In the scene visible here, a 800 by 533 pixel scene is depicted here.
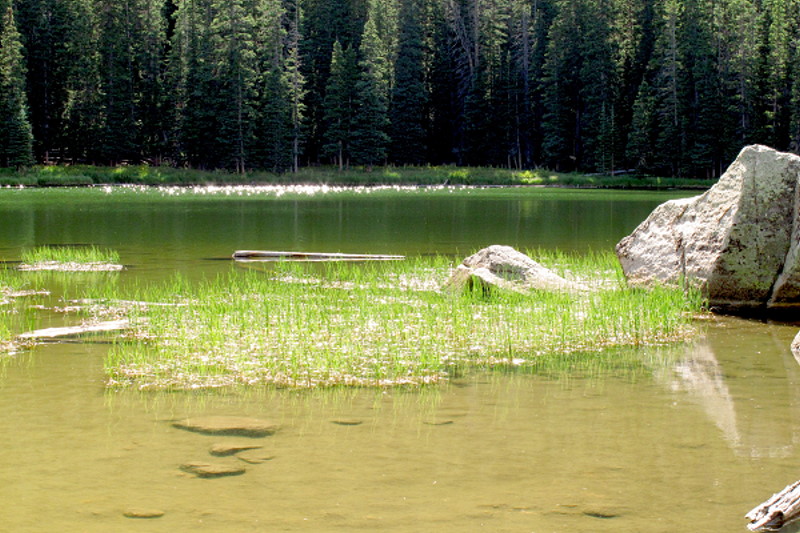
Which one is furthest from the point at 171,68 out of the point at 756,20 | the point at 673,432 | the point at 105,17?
the point at 673,432

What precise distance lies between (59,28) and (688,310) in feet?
236

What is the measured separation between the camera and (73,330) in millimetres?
10430

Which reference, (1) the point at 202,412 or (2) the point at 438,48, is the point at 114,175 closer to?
(2) the point at 438,48

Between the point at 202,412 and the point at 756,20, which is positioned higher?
the point at 756,20

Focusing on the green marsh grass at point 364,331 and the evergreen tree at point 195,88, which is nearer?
the green marsh grass at point 364,331

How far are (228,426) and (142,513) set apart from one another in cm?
A: 167

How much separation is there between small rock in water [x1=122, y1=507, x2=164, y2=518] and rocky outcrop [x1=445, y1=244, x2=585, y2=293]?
7887 millimetres

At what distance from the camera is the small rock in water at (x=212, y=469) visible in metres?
5.76

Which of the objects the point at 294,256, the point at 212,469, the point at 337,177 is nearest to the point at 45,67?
the point at 337,177

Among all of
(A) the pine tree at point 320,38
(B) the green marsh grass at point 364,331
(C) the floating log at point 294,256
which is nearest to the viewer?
(B) the green marsh grass at point 364,331

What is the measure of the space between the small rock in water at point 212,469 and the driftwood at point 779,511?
3.08 m

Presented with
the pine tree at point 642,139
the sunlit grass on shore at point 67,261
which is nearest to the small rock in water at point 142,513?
the sunlit grass on shore at point 67,261

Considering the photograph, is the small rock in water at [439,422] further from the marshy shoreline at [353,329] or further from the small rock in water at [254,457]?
the small rock in water at [254,457]

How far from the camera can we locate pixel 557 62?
80.6 m
